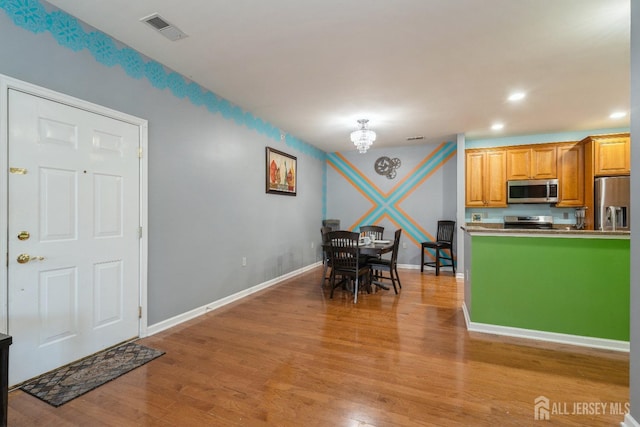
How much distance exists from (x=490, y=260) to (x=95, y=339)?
375cm

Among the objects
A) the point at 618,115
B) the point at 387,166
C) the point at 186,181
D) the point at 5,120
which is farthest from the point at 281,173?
the point at 618,115

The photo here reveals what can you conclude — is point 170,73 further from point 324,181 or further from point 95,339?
point 324,181

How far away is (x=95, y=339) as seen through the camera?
2.45 meters

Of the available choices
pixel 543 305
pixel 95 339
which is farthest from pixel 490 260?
pixel 95 339

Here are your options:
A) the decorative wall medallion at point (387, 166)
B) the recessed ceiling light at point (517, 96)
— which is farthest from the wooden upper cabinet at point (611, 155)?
the decorative wall medallion at point (387, 166)

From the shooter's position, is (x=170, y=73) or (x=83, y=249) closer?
(x=83, y=249)

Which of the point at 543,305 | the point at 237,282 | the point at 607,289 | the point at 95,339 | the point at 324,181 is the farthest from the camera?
the point at 324,181

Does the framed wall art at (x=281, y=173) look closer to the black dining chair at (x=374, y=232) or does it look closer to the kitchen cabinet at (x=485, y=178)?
the black dining chair at (x=374, y=232)

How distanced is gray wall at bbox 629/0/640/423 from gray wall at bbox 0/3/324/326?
3.62m

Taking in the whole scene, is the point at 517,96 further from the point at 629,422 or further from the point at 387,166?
the point at 629,422

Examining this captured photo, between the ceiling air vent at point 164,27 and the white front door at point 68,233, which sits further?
the ceiling air vent at point 164,27

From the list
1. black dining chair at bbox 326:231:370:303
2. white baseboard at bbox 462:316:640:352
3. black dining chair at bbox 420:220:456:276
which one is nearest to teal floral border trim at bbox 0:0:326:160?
black dining chair at bbox 326:231:370:303

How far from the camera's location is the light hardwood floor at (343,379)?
1753mm

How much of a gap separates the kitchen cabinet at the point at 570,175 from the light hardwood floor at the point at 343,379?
11.4 ft
